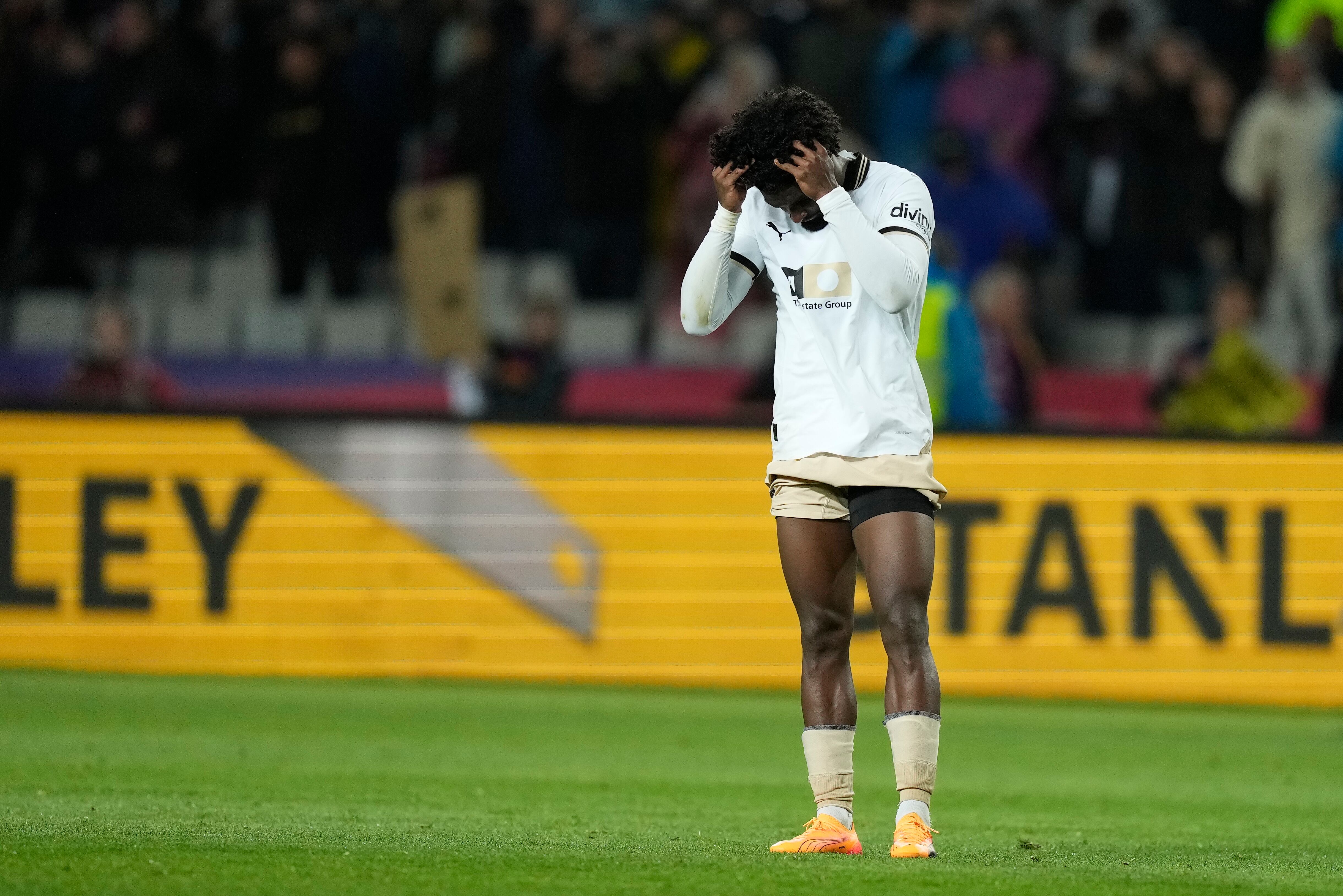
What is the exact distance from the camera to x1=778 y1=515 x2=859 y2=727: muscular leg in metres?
5.66

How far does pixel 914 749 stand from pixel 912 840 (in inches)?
9.6

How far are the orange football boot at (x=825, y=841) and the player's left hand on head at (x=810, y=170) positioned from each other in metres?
1.68

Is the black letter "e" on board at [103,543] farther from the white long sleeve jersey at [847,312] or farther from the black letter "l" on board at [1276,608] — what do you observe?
the white long sleeve jersey at [847,312]

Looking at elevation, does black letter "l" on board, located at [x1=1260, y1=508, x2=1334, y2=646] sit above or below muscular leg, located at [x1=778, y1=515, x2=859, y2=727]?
below

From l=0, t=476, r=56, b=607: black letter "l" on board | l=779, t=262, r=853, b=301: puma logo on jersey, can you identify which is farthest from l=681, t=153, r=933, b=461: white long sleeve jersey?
l=0, t=476, r=56, b=607: black letter "l" on board

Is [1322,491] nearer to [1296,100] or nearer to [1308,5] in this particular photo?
[1296,100]

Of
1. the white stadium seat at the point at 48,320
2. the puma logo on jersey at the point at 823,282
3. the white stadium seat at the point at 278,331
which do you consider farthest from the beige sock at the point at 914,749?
the white stadium seat at the point at 48,320

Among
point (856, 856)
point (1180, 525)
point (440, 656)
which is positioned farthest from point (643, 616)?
point (856, 856)

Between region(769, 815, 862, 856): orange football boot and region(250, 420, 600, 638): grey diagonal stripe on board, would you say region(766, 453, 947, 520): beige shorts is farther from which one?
region(250, 420, 600, 638): grey diagonal stripe on board

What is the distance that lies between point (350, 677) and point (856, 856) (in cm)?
613

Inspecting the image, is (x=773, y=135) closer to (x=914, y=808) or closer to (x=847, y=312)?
(x=847, y=312)

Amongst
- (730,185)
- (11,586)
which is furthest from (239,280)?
(730,185)

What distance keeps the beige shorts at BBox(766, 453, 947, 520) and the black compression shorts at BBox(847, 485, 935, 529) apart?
19 millimetres

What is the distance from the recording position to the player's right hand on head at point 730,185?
563 cm
